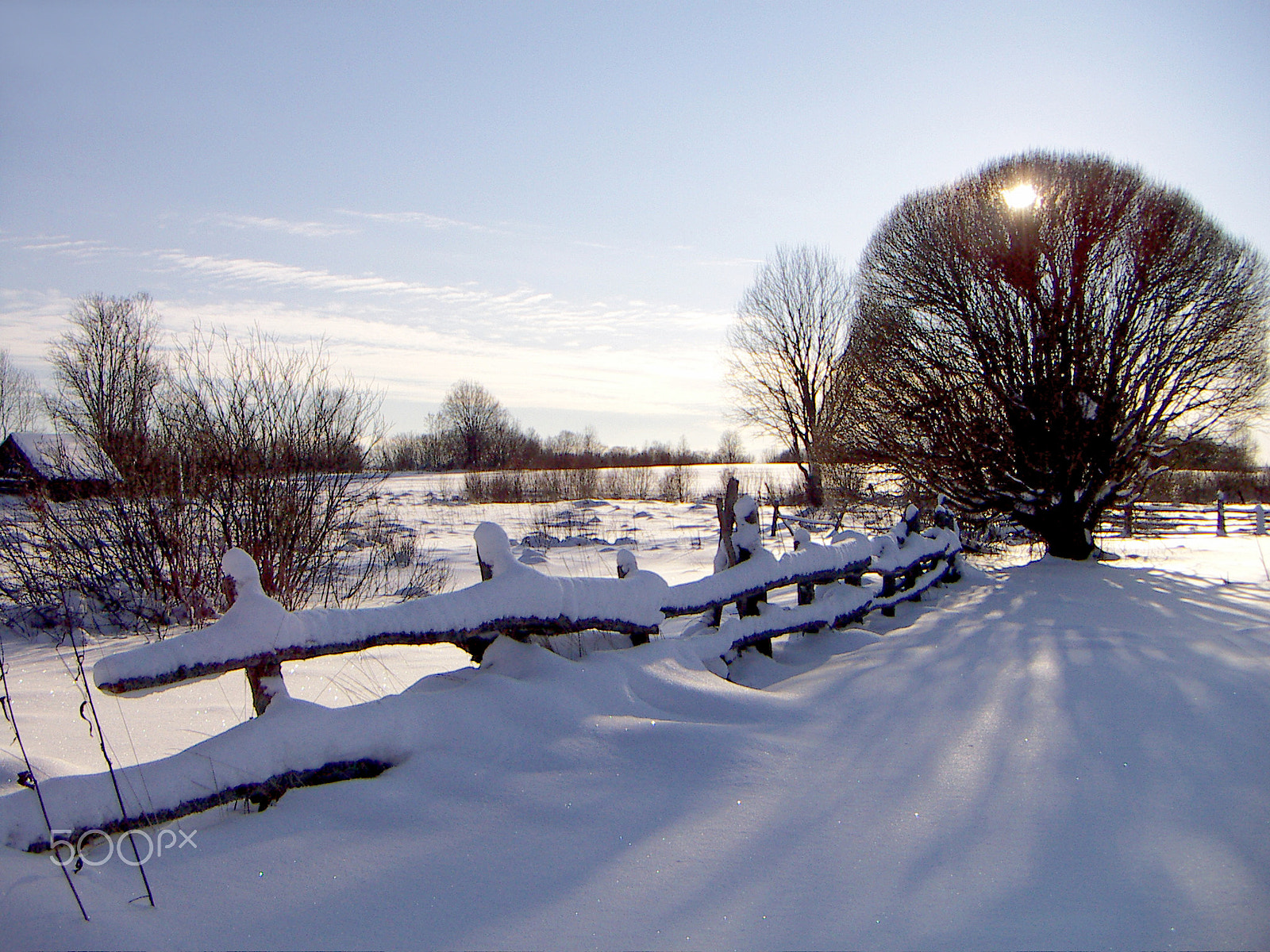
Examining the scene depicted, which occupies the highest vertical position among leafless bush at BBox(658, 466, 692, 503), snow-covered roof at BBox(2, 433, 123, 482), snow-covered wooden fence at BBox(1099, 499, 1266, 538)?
snow-covered roof at BBox(2, 433, 123, 482)

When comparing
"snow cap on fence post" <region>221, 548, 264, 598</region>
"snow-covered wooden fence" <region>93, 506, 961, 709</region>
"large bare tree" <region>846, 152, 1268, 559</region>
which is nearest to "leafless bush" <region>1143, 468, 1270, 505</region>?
"large bare tree" <region>846, 152, 1268, 559</region>

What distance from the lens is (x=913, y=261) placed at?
10.5 metres

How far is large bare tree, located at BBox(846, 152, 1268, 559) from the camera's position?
9.61 metres

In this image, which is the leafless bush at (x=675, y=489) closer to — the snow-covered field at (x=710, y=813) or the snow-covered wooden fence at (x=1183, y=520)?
the snow-covered wooden fence at (x=1183, y=520)

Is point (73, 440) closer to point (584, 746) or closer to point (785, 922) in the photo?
point (584, 746)

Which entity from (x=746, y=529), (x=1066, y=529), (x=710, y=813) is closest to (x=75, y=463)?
(x=746, y=529)

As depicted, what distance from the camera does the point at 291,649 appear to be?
2500 millimetres

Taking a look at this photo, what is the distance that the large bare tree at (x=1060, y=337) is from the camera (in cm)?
961

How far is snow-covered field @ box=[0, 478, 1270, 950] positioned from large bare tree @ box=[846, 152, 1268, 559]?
6416 mm

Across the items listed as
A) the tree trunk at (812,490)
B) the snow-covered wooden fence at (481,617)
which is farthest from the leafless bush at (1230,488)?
the snow-covered wooden fence at (481,617)

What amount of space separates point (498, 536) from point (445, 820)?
120 centimetres

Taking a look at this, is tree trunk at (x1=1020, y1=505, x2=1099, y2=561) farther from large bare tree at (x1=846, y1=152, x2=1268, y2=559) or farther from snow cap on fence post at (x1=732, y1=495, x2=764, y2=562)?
snow cap on fence post at (x1=732, y1=495, x2=764, y2=562)

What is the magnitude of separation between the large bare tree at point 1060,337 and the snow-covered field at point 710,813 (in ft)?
21.1

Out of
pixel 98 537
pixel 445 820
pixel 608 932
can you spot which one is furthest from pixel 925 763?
pixel 98 537
